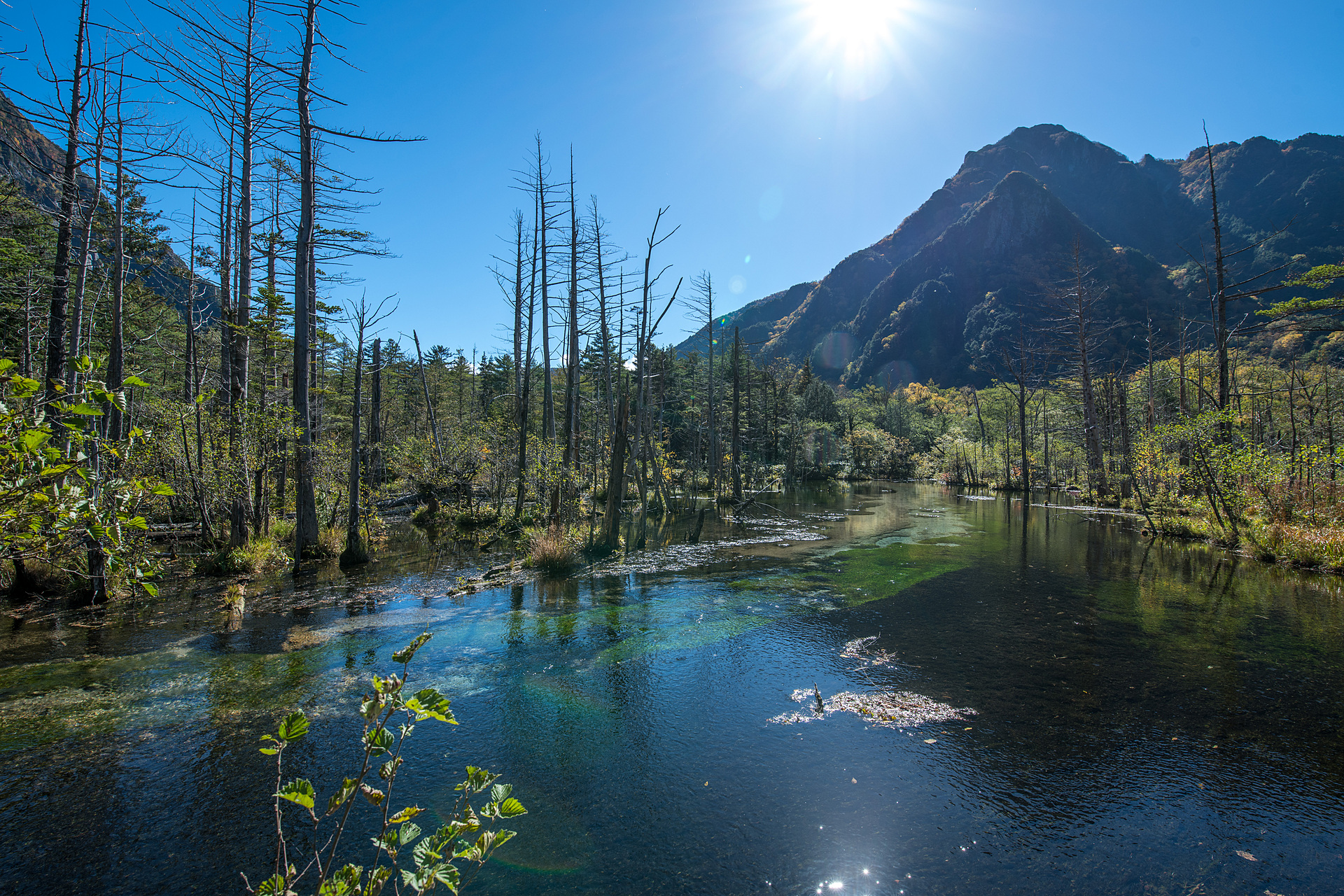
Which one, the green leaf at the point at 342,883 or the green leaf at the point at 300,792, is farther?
the green leaf at the point at 342,883

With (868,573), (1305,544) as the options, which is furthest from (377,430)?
(1305,544)

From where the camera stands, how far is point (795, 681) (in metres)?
6.91

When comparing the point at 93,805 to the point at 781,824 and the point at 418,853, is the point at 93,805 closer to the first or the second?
the point at 418,853

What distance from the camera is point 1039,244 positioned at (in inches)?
4889

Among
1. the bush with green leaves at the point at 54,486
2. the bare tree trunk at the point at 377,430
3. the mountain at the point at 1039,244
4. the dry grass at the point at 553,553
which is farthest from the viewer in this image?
the mountain at the point at 1039,244

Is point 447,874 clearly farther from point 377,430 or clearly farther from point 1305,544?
point 377,430

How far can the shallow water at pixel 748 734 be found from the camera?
389 centimetres

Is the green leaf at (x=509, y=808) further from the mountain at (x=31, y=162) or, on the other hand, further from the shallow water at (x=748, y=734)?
the mountain at (x=31, y=162)

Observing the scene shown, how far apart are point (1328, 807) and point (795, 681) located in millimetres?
4573

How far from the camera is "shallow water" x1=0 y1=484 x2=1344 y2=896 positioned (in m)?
3.89

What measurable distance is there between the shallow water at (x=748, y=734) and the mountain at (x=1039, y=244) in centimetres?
7952

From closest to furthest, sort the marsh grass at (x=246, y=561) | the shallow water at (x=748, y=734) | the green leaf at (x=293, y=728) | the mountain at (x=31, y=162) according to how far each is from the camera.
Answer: the green leaf at (x=293, y=728), the shallow water at (x=748, y=734), the mountain at (x=31, y=162), the marsh grass at (x=246, y=561)

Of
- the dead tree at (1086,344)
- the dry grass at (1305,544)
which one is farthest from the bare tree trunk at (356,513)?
the dead tree at (1086,344)

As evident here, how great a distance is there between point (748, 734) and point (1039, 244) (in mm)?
154536
